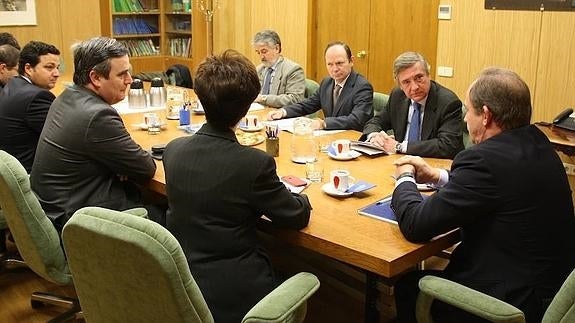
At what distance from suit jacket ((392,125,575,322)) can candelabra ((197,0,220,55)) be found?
5.91 metres

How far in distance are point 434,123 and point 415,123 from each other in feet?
0.55

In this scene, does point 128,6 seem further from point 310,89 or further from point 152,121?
point 152,121

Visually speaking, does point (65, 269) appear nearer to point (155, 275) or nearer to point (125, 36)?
point (155, 275)

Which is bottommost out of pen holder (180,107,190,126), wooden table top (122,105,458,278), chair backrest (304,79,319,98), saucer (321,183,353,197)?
wooden table top (122,105,458,278)

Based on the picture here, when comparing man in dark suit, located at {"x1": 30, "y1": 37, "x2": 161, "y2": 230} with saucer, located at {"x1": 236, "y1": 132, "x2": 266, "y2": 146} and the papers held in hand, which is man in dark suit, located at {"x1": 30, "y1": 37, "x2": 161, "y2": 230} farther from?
the papers held in hand

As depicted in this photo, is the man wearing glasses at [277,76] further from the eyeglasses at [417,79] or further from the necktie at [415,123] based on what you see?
the eyeglasses at [417,79]

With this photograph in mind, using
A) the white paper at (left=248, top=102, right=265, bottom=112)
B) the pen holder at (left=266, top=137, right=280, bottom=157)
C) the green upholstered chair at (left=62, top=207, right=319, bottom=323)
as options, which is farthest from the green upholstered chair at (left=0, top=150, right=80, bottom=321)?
the white paper at (left=248, top=102, right=265, bottom=112)

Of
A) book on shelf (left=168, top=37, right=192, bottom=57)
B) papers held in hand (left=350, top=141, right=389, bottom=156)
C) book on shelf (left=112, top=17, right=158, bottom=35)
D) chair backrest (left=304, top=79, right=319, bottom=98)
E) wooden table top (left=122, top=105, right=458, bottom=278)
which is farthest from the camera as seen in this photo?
book on shelf (left=168, top=37, right=192, bottom=57)

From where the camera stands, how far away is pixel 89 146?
105 inches

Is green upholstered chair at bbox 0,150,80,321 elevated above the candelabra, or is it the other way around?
the candelabra

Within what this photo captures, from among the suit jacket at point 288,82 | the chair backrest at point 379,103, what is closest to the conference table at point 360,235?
the chair backrest at point 379,103

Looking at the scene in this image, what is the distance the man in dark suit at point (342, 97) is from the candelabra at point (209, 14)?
348 centimetres

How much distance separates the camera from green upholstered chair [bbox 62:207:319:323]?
1.66m

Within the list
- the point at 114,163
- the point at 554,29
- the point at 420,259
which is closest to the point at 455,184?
the point at 420,259
